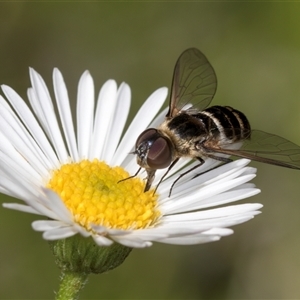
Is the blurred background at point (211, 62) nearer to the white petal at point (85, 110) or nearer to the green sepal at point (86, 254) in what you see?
the white petal at point (85, 110)

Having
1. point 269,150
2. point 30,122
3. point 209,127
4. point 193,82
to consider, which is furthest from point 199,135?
point 30,122

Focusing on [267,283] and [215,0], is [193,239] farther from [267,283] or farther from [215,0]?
[215,0]

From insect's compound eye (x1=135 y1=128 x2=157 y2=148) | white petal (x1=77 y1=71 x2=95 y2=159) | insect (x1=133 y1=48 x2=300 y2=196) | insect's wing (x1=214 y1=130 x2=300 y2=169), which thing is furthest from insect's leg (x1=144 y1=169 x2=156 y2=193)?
white petal (x1=77 y1=71 x2=95 y2=159)

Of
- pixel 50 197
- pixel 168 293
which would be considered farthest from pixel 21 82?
pixel 50 197

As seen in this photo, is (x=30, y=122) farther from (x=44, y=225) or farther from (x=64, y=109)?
(x=44, y=225)

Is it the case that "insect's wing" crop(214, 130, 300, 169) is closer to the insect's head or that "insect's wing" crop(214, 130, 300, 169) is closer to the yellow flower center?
the insect's head

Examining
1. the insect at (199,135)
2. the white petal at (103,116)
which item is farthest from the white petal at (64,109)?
the insect at (199,135)

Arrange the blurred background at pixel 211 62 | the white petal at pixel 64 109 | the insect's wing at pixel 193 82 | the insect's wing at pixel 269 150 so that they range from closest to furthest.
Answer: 1. the insect's wing at pixel 269 150
2. the white petal at pixel 64 109
3. the insect's wing at pixel 193 82
4. the blurred background at pixel 211 62
